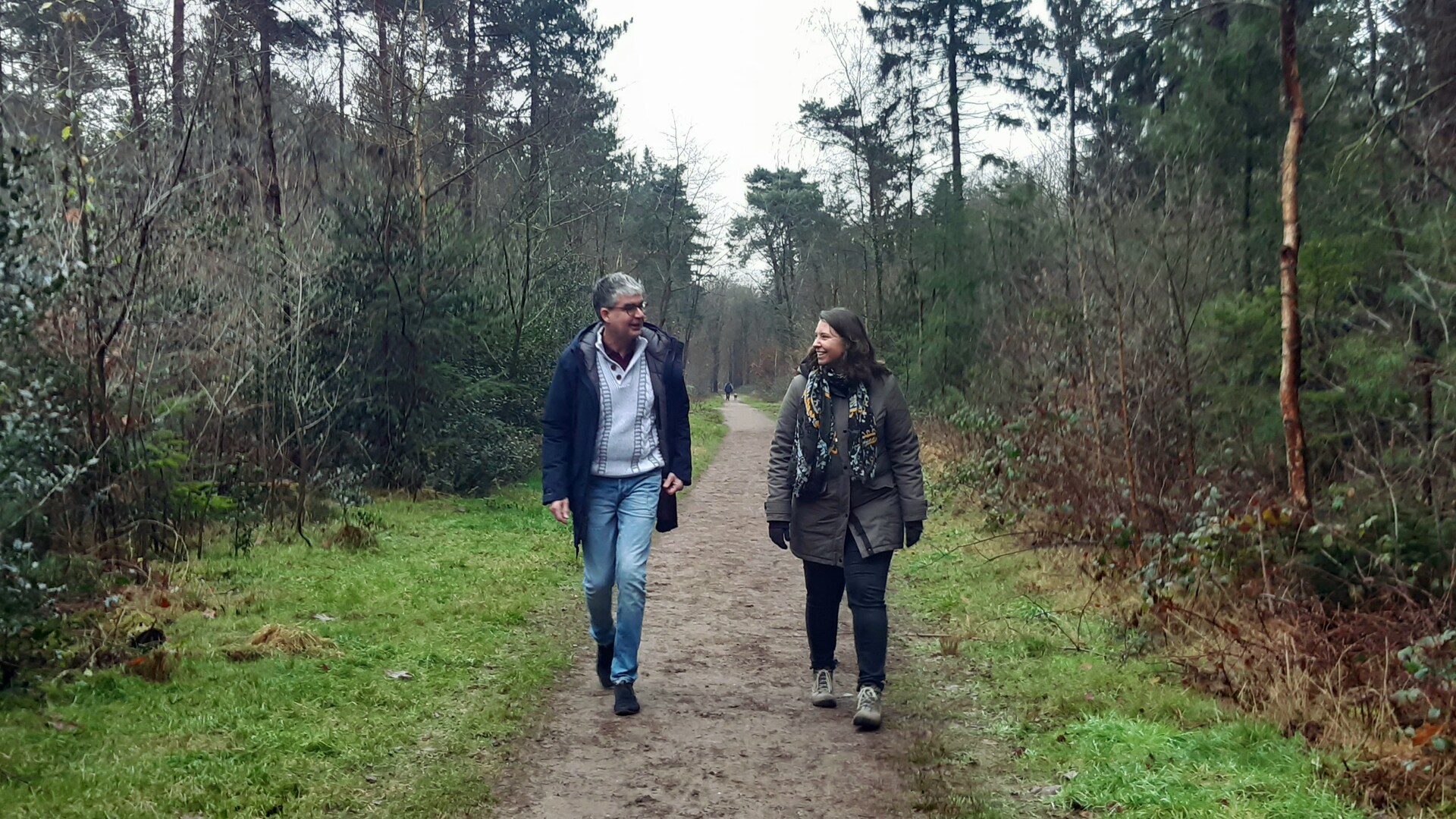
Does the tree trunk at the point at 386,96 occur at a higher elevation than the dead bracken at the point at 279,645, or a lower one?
higher

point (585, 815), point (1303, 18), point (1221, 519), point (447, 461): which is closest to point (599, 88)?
point (447, 461)

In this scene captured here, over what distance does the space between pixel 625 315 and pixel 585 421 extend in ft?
1.87

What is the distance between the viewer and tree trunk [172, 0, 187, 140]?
34.0 feet

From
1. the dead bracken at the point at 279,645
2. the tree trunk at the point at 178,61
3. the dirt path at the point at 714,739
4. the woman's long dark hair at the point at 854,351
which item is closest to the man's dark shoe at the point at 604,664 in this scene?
the dirt path at the point at 714,739

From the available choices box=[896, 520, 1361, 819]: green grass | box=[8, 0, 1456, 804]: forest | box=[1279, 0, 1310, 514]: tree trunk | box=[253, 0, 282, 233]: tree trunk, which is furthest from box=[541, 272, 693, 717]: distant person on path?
box=[253, 0, 282, 233]: tree trunk

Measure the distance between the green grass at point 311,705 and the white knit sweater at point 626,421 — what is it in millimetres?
1361

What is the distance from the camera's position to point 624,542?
558 cm

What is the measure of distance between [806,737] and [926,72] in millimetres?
22693

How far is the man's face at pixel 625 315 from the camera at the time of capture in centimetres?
555

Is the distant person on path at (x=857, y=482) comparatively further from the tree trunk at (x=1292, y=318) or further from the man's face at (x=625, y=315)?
the tree trunk at (x=1292, y=318)

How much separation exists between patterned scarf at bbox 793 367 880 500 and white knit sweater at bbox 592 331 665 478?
0.74 meters

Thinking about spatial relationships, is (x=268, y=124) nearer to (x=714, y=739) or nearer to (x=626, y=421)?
(x=626, y=421)

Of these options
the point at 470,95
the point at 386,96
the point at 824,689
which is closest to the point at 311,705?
the point at 824,689

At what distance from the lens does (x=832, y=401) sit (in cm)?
548
